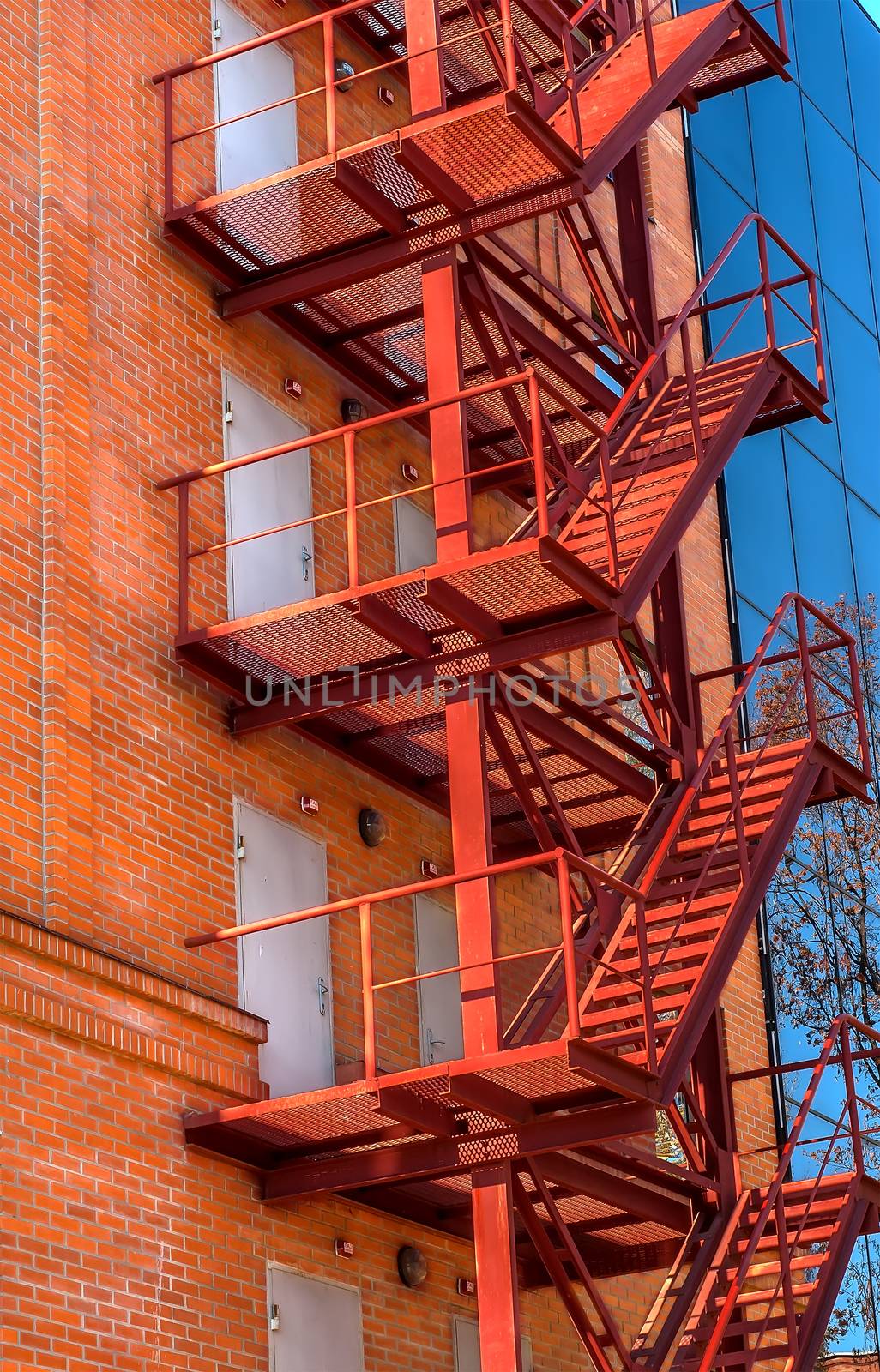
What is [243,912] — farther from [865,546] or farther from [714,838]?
[865,546]

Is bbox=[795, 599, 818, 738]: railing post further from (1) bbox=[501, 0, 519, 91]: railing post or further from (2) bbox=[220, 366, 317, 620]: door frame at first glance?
(1) bbox=[501, 0, 519, 91]: railing post

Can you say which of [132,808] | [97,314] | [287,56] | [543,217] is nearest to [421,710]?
[132,808]

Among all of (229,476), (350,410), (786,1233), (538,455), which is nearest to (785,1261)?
(786,1233)

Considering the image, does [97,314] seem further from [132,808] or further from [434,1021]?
[434,1021]

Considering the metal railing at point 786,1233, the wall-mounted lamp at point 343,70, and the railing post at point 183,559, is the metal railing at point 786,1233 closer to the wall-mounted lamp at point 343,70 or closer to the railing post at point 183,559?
the railing post at point 183,559

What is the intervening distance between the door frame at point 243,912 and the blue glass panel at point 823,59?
50.4 feet

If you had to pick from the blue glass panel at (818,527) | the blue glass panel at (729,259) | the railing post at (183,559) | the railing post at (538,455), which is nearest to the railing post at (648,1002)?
the railing post at (538,455)

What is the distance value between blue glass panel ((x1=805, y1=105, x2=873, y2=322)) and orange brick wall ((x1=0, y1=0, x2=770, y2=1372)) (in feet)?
39.1

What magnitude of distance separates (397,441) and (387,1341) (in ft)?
23.2

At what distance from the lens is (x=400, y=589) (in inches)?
543

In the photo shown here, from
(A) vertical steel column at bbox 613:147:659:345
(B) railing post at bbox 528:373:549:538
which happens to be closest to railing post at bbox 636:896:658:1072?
(B) railing post at bbox 528:373:549:538

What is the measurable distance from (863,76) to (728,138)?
4438mm

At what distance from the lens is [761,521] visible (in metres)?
24.0

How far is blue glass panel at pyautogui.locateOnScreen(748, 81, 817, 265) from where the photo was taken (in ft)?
84.7
